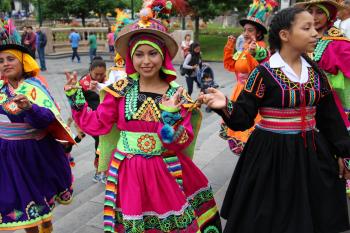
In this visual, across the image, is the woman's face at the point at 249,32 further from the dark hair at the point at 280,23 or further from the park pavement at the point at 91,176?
the dark hair at the point at 280,23

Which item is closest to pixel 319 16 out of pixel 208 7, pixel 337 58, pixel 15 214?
pixel 337 58

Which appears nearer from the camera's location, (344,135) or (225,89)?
(344,135)

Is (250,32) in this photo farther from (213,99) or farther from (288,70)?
(213,99)

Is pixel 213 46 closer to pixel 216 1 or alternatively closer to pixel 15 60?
pixel 216 1

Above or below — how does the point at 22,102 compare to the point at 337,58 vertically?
below

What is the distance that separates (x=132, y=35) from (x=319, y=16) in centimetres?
176

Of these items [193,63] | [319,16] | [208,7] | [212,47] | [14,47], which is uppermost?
[208,7]

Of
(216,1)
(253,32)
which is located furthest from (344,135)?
(216,1)

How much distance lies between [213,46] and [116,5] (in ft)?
32.1

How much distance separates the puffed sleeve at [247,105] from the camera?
8.67 ft

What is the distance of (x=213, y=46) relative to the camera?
73.8 feet

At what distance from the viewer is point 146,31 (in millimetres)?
2811

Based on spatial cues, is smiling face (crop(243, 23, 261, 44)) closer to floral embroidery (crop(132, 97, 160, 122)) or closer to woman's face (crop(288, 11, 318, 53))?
woman's face (crop(288, 11, 318, 53))

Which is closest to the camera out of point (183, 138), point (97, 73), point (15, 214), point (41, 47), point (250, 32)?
point (183, 138)
